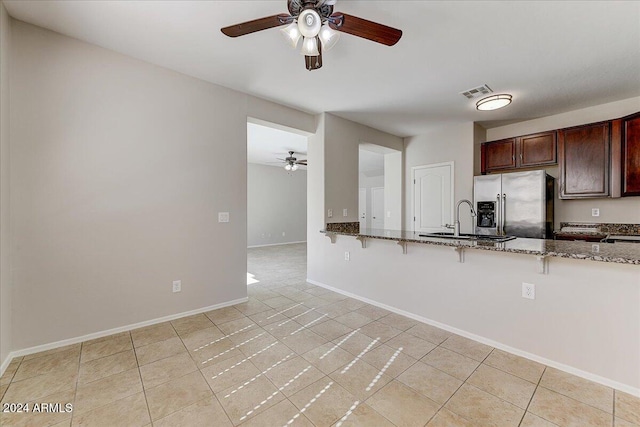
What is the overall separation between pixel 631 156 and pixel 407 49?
3101 millimetres

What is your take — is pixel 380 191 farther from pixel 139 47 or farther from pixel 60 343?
pixel 60 343

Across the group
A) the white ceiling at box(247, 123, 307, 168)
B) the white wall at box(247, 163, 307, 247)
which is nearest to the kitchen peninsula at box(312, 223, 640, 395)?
the white ceiling at box(247, 123, 307, 168)

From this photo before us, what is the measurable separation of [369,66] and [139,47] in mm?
2218

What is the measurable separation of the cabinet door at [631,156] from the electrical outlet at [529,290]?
2.41 meters

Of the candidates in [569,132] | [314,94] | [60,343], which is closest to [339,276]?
[314,94]

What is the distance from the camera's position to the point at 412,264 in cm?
295

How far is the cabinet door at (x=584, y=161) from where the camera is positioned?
3.36m

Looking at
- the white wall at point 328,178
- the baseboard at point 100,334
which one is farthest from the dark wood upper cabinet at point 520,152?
the baseboard at point 100,334

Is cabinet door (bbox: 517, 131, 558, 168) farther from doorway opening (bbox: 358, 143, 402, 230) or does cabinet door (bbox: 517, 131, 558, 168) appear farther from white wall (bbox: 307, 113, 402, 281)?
white wall (bbox: 307, 113, 402, 281)

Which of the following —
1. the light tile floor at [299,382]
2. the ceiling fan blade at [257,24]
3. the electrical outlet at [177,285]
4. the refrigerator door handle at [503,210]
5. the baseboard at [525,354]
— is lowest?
the light tile floor at [299,382]

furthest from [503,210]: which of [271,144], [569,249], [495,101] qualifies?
[271,144]

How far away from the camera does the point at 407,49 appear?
2.43 meters

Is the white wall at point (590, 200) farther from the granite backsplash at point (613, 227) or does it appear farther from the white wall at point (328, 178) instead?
the white wall at point (328, 178)

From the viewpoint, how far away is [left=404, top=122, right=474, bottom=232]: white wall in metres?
4.46
